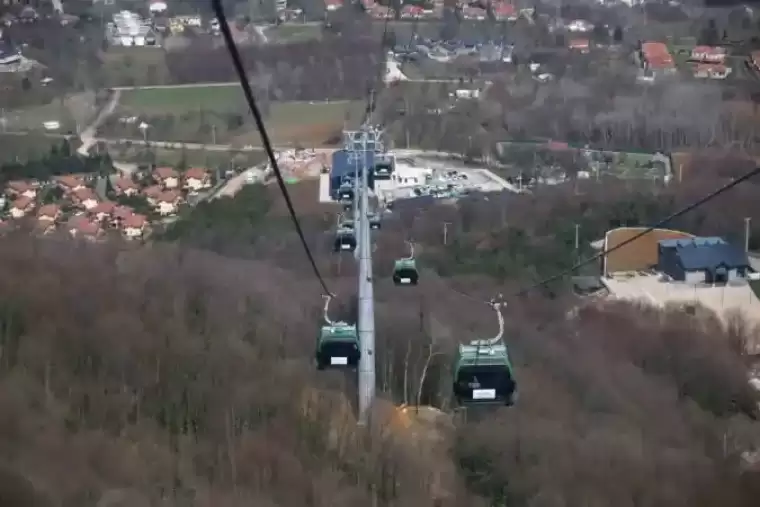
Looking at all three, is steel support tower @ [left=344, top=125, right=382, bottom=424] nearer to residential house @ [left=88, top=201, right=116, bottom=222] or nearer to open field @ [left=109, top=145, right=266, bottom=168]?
residential house @ [left=88, top=201, right=116, bottom=222]

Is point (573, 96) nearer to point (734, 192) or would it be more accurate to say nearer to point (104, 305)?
point (734, 192)

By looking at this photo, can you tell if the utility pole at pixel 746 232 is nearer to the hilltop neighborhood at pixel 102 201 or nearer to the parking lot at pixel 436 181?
the parking lot at pixel 436 181

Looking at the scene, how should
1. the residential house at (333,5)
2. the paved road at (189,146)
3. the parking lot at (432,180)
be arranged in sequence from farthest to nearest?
1. the residential house at (333,5)
2. the paved road at (189,146)
3. the parking lot at (432,180)

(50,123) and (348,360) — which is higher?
(348,360)

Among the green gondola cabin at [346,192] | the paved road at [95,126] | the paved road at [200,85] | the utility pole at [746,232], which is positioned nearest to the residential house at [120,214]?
the paved road at [95,126]

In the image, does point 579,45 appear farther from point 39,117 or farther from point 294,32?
point 39,117

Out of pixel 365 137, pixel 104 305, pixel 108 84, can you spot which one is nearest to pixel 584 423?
pixel 365 137

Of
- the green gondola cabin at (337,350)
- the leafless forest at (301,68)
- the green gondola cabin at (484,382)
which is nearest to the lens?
the green gondola cabin at (484,382)
